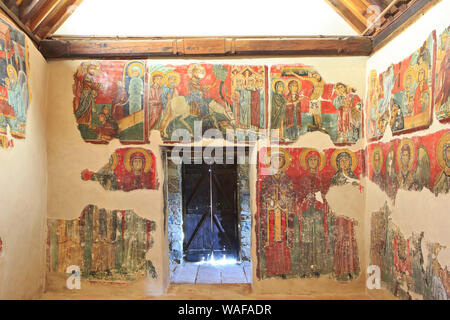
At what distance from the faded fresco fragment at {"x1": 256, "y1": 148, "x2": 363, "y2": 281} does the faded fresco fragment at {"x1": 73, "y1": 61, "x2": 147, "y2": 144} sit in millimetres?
1858

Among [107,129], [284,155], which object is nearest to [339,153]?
[284,155]

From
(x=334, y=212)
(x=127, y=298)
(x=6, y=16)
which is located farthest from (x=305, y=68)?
(x=127, y=298)

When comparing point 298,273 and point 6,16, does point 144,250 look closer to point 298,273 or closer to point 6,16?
point 298,273

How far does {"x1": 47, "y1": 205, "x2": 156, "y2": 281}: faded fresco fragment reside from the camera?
4355 millimetres

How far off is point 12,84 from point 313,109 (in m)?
3.72

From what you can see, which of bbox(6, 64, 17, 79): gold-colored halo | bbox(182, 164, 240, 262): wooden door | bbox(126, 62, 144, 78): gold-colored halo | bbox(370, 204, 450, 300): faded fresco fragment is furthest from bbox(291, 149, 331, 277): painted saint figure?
bbox(6, 64, 17, 79): gold-colored halo

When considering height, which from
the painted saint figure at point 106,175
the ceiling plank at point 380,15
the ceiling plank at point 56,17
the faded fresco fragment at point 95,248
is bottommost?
the faded fresco fragment at point 95,248

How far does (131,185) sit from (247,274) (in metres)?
2.55

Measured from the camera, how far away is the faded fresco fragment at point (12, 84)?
3348mm

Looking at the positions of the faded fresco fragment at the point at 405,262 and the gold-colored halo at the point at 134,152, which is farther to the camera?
the gold-colored halo at the point at 134,152

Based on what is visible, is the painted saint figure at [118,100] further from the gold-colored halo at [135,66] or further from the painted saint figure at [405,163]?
the painted saint figure at [405,163]

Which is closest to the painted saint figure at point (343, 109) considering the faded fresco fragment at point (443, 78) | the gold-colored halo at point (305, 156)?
the gold-colored halo at point (305, 156)

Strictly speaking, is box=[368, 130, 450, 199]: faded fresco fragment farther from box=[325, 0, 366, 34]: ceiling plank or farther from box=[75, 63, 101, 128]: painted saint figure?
box=[75, 63, 101, 128]: painted saint figure

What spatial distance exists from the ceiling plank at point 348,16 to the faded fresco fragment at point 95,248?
4.20 meters
